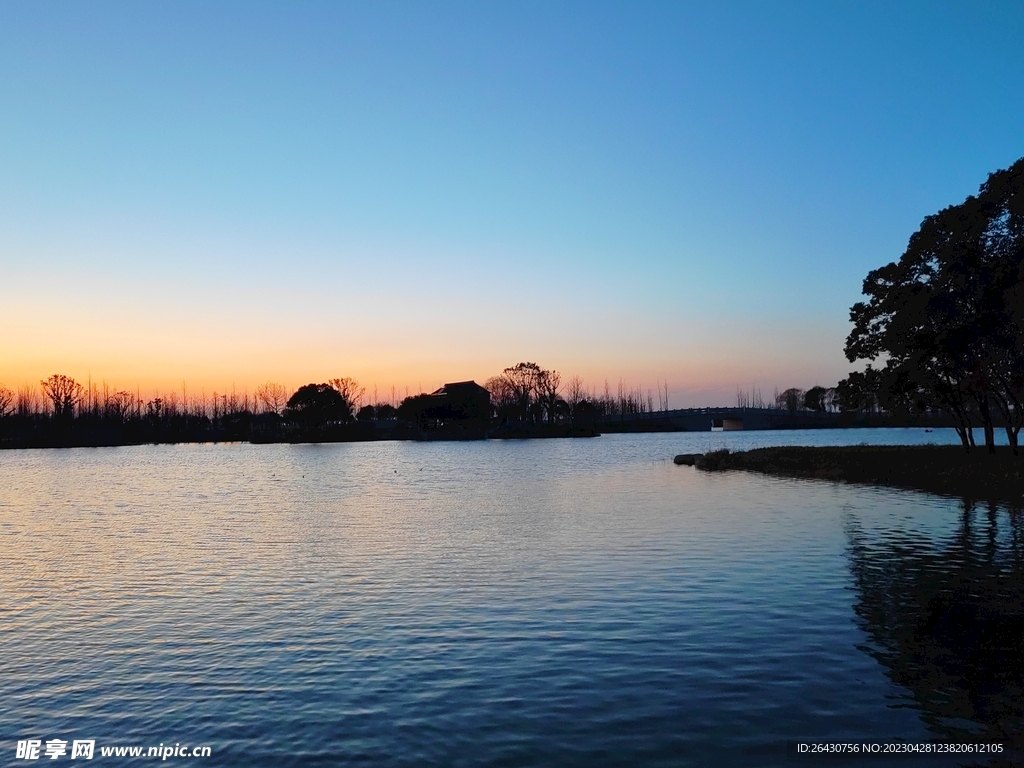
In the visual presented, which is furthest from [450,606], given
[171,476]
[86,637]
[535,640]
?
[171,476]

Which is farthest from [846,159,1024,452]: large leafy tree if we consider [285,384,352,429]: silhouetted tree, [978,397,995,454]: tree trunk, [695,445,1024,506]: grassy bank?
[285,384,352,429]: silhouetted tree

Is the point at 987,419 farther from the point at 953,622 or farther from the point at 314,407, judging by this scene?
the point at 314,407

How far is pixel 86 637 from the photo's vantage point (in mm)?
14836

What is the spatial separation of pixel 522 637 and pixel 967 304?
3418cm

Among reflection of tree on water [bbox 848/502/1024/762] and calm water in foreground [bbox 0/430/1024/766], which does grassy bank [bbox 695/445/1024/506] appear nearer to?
calm water in foreground [bbox 0/430/1024/766]

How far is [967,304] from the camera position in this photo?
39.0 meters

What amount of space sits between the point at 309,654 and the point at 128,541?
18019mm

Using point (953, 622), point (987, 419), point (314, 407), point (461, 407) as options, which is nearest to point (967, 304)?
point (987, 419)

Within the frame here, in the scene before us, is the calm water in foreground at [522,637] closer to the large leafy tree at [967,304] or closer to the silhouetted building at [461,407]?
the large leafy tree at [967,304]

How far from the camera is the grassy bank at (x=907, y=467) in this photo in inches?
1380

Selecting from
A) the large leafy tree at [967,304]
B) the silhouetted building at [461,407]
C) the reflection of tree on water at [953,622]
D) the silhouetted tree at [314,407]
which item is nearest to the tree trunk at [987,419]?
the large leafy tree at [967,304]

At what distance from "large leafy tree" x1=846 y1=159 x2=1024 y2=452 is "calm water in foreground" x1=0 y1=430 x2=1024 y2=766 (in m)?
10.3

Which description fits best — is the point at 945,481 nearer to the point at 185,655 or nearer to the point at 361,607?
the point at 361,607

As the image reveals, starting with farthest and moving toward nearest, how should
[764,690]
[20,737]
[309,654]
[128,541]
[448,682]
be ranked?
[128,541] < [309,654] < [448,682] < [764,690] < [20,737]
